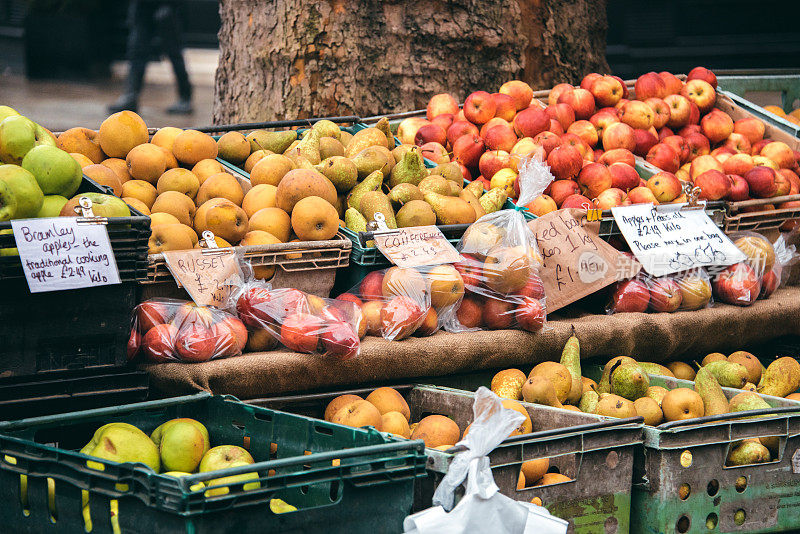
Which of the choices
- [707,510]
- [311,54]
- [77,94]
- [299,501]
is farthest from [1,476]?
[77,94]

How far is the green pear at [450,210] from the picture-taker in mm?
3266

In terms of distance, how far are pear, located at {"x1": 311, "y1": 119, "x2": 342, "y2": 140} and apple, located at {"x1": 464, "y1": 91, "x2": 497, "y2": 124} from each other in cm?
71

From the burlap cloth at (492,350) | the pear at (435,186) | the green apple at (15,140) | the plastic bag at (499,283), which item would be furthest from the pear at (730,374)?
the green apple at (15,140)

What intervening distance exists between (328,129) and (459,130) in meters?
0.66

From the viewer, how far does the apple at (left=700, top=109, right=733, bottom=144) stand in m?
4.38

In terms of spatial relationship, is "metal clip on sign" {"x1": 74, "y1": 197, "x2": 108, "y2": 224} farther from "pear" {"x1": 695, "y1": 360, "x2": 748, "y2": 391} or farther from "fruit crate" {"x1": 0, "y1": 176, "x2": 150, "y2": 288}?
"pear" {"x1": 695, "y1": 360, "x2": 748, "y2": 391}

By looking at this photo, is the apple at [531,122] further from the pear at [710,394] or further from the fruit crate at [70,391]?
the fruit crate at [70,391]

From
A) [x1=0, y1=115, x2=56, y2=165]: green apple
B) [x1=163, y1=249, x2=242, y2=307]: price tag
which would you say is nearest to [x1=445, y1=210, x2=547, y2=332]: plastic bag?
[x1=163, y1=249, x2=242, y2=307]: price tag

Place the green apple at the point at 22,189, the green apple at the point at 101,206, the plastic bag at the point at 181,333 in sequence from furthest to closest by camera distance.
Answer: the plastic bag at the point at 181,333 < the green apple at the point at 101,206 < the green apple at the point at 22,189

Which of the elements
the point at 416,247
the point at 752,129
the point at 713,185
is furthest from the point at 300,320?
the point at 752,129

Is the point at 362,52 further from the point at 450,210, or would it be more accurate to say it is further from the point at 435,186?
the point at 450,210

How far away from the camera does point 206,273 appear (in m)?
2.67

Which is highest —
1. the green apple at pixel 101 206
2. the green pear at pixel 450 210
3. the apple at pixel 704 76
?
the apple at pixel 704 76

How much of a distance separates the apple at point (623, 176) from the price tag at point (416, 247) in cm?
103
